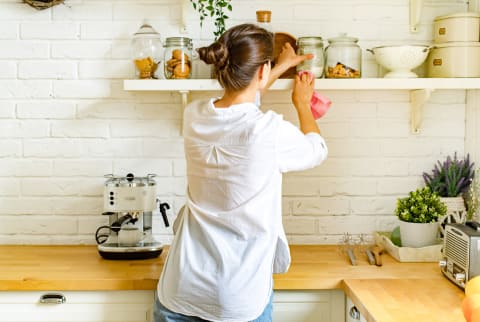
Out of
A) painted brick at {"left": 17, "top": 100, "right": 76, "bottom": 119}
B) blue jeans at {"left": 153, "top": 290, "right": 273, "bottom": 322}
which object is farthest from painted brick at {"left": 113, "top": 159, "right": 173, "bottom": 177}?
blue jeans at {"left": 153, "top": 290, "right": 273, "bottom": 322}

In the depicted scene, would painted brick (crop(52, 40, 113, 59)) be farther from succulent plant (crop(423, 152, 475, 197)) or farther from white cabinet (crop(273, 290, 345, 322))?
succulent plant (crop(423, 152, 475, 197))

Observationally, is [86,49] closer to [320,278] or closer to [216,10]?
[216,10]

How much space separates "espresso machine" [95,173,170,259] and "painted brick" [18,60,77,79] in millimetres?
486

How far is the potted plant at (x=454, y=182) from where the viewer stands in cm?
272

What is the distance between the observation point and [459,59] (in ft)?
8.75

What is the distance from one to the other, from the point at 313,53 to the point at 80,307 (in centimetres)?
123

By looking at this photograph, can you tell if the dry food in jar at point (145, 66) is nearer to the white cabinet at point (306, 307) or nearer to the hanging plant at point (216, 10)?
the hanging plant at point (216, 10)

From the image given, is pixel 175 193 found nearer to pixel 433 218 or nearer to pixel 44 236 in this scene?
pixel 44 236

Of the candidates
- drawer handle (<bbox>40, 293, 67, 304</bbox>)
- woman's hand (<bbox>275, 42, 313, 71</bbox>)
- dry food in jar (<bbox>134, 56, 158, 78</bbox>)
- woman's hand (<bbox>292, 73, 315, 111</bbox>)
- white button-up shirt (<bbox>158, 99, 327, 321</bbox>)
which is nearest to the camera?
white button-up shirt (<bbox>158, 99, 327, 321</bbox>)

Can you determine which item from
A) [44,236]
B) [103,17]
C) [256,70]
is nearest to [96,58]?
[103,17]

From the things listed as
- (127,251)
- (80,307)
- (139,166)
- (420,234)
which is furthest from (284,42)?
(80,307)

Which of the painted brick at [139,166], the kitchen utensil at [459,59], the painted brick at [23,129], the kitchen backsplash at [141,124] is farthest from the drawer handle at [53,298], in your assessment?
the kitchen utensil at [459,59]

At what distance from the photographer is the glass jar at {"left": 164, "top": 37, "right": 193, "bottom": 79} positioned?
2.64 metres

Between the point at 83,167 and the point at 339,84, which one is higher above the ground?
the point at 339,84
